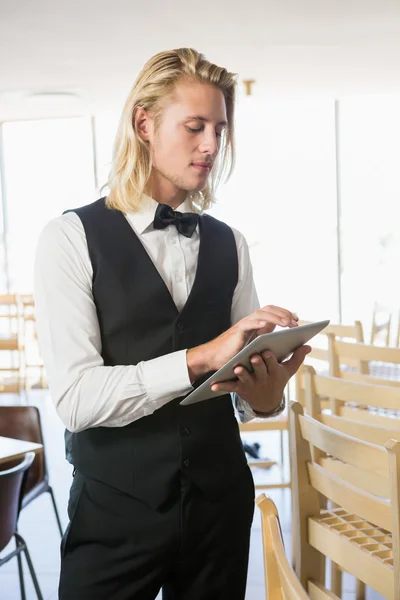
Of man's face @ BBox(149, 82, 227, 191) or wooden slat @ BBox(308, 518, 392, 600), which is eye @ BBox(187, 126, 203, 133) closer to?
man's face @ BBox(149, 82, 227, 191)

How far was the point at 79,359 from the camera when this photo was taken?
4.01ft

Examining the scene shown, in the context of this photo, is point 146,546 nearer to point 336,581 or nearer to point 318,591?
point 318,591

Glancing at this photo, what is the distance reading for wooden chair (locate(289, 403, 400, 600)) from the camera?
1.37 m

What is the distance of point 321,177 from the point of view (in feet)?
24.8

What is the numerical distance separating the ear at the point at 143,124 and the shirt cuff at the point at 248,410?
56cm

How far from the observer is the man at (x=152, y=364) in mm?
1229

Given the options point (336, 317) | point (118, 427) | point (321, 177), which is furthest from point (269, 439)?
point (118, 427)

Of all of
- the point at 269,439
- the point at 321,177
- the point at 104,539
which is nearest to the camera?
the point at 104,539

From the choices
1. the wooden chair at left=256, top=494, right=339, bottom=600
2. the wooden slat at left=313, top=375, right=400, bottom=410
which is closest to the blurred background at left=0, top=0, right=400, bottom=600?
the wooden slat at left=313, top=375, right=400, bottom=410

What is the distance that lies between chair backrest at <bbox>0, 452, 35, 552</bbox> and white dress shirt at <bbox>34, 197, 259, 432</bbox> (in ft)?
3.22

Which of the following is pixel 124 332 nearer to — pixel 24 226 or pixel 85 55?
pixel 85 55

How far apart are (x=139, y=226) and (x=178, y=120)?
0.70 feet

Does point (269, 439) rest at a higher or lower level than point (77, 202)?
lower

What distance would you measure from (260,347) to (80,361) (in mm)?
310
